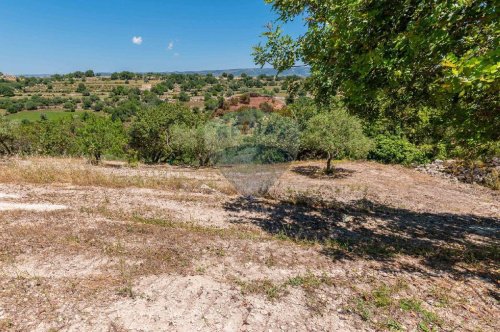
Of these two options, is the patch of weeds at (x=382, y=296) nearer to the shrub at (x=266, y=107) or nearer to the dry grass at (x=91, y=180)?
the shrub at (x=266, y=107)

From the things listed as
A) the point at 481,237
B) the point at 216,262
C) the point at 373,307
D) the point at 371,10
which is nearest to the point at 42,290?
the point at 216,262

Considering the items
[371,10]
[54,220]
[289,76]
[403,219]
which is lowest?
[403,219]

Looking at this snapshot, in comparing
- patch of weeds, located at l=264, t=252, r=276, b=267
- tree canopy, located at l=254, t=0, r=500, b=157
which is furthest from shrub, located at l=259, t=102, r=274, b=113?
patch of weeds, located at l=264, t=252, r=276, b=267

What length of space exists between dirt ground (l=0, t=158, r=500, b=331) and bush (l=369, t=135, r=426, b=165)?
447 inches

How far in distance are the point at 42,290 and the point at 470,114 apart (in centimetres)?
1091

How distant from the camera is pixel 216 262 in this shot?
7.58 meters

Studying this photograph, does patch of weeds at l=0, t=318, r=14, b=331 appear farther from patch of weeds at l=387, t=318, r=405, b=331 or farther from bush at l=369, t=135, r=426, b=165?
bush at l=369, t=135, r=426, b=165

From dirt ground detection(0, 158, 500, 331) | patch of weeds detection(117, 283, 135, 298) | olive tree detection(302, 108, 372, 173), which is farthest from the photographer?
olive tree detection(302, 108, 372, 173)

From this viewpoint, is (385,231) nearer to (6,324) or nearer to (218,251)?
(218,251)

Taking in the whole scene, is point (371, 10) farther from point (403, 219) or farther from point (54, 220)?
point (54, 220)

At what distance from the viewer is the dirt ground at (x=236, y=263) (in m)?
5.52

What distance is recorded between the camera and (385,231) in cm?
1078

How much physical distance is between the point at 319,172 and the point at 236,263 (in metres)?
16.2

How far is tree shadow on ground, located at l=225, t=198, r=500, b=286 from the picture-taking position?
26.6ft
